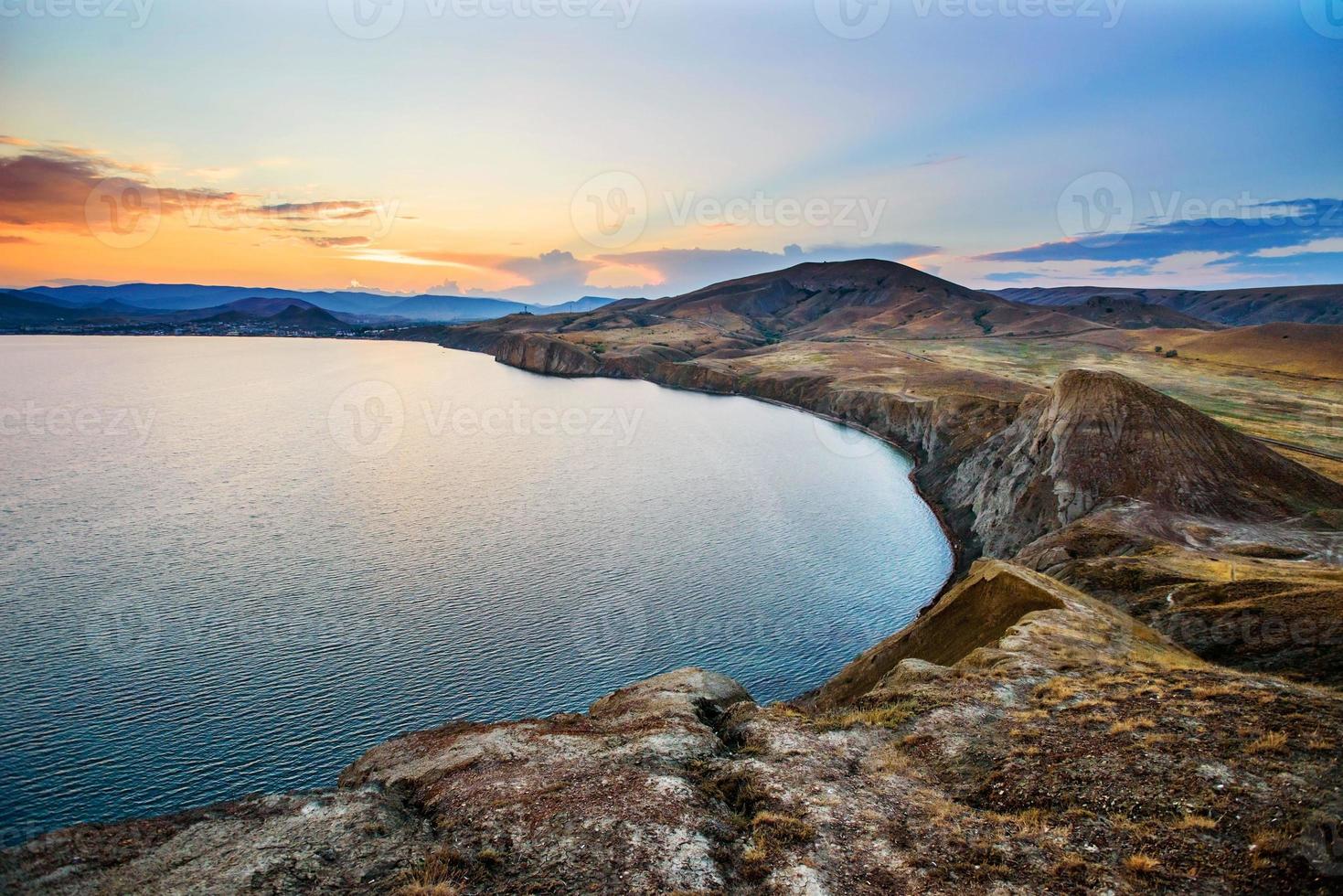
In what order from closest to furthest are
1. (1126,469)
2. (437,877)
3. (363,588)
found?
1. (437,877)
2. (363,588)
3. (1126,469)

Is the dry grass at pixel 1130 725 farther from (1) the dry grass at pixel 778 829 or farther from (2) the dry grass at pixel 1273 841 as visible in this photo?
(1) the dry grass at pixel 778 829

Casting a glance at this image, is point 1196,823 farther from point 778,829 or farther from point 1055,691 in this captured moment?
point 778,829

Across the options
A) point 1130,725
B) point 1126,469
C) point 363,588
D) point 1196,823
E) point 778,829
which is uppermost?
point 1126,469

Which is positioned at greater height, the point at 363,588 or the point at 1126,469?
the point at 1126,469

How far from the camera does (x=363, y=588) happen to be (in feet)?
186

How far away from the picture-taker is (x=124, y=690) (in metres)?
40.6

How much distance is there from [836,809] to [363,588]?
163 ft

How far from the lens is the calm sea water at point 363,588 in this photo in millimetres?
37656

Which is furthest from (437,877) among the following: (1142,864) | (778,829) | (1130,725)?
(1130,725)

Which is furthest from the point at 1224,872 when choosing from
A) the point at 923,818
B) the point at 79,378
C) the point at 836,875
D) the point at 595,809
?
the point at 79,378

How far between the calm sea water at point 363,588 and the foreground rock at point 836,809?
17640 mm

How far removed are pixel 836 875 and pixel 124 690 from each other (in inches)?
1849

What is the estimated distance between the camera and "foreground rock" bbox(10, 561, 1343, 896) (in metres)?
16.5

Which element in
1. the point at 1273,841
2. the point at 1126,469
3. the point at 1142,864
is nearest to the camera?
the point at 1273,841
